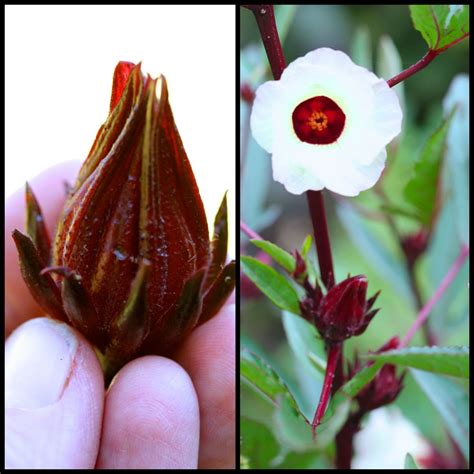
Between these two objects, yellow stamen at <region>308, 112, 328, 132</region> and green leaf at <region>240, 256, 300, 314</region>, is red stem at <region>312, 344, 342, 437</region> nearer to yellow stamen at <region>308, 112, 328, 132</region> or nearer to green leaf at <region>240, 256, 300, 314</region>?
green leaf at <region>240, 256, 300, 314</region>

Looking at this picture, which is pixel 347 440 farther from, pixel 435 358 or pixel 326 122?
pixel 326 122

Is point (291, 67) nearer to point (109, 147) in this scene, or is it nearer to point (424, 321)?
point (109, 147)

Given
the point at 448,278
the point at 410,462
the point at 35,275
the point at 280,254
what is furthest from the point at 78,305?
the point at 448,278

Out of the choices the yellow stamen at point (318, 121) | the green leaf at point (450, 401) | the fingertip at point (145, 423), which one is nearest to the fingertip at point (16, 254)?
the fingertip at point (145, 423)

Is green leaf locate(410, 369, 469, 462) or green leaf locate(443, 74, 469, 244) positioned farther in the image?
green leaf locate(443, 74, 469, 244)

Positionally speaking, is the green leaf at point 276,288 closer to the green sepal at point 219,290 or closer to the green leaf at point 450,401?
the green sepal at point 219,290

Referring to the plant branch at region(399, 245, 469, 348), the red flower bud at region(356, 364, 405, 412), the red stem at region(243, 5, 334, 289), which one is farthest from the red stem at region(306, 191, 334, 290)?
the plant branch at region(399, 245, 469, 348)
